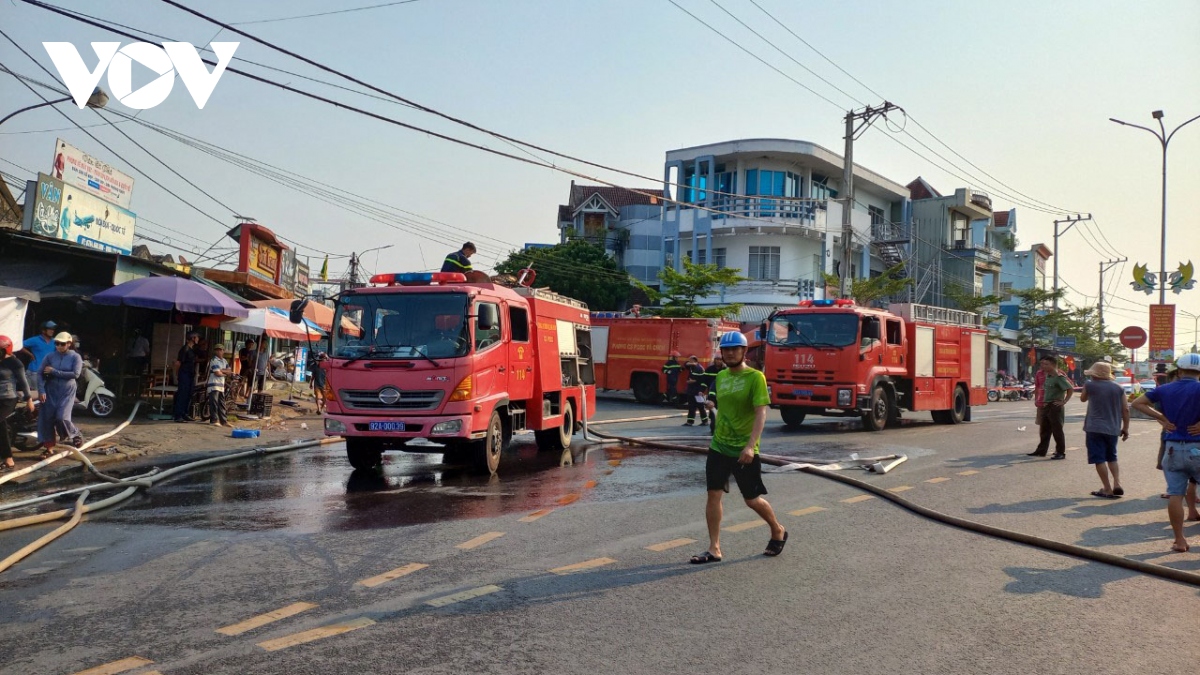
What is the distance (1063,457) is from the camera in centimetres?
1459

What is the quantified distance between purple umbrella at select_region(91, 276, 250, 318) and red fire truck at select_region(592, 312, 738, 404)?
14.1 meters

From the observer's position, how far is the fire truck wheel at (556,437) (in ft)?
48.8

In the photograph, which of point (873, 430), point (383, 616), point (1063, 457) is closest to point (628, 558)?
point (383, 616)

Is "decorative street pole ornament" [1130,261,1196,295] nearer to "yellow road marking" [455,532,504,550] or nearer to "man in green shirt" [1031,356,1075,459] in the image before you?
"man in green shirt" [1031,356,1075,459]

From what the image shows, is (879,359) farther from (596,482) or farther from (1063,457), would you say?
(596,482)

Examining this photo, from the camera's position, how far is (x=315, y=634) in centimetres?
504

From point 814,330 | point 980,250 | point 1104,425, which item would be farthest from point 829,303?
point 980,250

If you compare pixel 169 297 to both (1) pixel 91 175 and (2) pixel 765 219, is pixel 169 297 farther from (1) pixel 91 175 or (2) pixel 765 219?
(2) pixel 765 219

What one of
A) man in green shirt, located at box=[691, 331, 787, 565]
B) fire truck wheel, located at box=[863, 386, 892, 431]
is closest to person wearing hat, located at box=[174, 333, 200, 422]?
fire truck wheel, located at box=[863, 386, 892, 431]

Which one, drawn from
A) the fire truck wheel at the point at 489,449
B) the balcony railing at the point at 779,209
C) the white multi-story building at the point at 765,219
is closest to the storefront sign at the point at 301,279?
the white multi-story building at the point at 765,219

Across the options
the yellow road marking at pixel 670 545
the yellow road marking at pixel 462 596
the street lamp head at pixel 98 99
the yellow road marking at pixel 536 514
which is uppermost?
the street lamp head at pixel 98 99

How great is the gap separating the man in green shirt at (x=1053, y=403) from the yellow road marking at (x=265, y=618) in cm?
1267

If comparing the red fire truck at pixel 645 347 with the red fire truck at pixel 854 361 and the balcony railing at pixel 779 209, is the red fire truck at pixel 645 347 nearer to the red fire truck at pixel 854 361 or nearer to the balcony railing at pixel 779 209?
the red fire truck at pixel 854 361

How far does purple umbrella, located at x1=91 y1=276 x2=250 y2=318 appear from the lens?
16.9 meters
